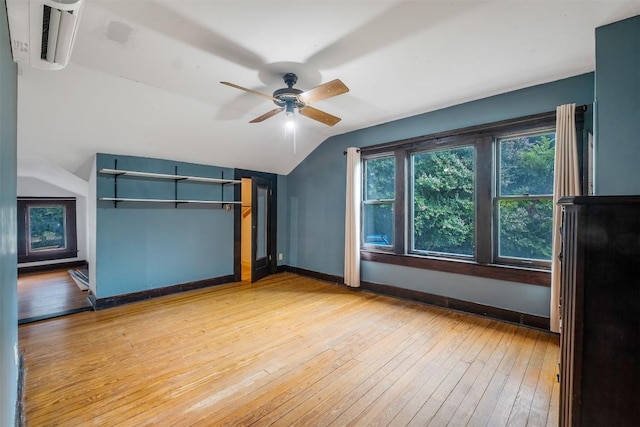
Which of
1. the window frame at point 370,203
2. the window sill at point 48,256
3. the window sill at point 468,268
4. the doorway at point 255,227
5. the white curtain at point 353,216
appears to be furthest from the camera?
the window sill at point 48,256

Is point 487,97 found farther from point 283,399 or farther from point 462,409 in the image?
point 283,399

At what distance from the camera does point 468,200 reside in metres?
3.57

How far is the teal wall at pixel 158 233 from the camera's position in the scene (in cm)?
374

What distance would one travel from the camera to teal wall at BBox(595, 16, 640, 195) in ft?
6.34

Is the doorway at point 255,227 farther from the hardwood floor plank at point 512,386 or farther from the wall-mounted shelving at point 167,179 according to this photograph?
the hardwood floor plank at point 512,386

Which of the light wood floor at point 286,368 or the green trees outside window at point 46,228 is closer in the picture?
the light wood floor at point 286,368

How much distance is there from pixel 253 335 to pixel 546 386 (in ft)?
8.42

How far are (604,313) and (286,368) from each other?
2.08 meters

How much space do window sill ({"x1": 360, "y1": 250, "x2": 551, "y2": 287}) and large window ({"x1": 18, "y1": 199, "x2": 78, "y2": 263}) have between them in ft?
23.4

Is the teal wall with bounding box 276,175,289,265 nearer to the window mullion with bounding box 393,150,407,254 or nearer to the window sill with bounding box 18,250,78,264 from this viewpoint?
the window mullion with bounding box 393,150,407,254

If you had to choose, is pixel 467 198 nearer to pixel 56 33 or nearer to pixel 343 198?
pixel 343 198

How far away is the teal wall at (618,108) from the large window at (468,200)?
2.68 ft

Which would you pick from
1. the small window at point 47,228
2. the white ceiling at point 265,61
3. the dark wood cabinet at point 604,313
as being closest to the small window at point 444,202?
the white ceiling at point 265,61

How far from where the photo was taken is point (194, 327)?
311 centimetres
